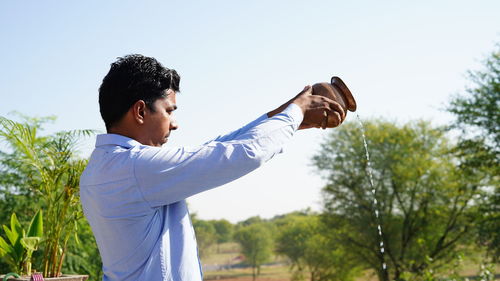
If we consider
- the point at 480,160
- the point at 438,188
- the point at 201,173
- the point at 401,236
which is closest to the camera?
the point at 201,173

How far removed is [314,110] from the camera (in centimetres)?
138

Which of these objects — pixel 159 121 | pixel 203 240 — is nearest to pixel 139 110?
pixel 159 121

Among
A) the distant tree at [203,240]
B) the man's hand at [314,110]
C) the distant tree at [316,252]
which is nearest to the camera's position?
the man's hand at [314,110]

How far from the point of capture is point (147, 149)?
1.17m

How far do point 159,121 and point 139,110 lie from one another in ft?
0.18

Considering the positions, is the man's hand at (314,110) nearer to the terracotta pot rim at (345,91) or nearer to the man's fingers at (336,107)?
the man's fingers at (336,107)

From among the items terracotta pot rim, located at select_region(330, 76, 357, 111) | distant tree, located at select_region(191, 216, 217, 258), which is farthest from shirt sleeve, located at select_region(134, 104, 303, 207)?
distant tree, located at select_region(191, 216, 217, 258)

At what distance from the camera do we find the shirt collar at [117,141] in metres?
1.24

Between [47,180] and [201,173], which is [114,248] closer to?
[201,173]

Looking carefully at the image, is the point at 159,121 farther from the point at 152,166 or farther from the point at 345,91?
the point at 345,91

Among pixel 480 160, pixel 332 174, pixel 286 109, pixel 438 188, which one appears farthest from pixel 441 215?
pixel 286 109

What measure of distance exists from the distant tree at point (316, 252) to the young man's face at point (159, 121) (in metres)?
Answer: 25.0

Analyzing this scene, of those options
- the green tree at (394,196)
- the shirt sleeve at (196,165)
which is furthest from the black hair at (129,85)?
the green tree at (394,196)

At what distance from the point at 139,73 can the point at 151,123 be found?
4.9 inches
